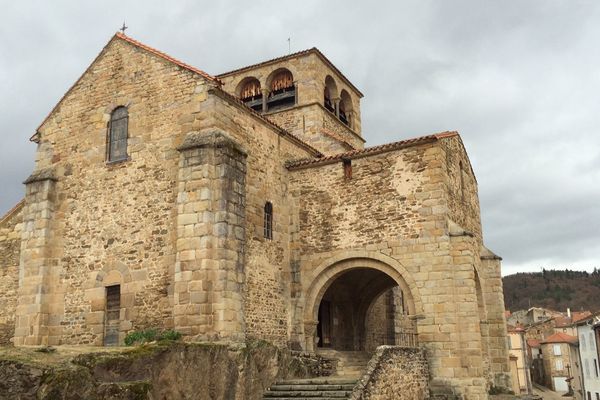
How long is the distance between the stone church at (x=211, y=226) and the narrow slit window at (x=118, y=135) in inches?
1.6

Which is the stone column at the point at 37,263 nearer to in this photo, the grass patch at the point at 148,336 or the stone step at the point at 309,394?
the grass patch at the point at 148,336

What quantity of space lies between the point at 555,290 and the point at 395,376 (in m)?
97.9

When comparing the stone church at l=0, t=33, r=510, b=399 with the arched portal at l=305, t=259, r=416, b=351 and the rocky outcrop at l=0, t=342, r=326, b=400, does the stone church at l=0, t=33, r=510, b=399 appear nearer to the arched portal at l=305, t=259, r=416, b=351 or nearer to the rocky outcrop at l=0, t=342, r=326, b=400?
the rocky outcrop at l=0, t=342, r=326, b=400

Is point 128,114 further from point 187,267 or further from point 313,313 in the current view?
point 313,313

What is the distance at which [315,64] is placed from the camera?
2283 cm

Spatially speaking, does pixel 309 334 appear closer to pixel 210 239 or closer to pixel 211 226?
pixel 210 239

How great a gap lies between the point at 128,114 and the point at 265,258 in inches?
202

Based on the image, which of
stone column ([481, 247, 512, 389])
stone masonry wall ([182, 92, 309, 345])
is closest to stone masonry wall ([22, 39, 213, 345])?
stone masonry wall ([182, 92, 309, 345])

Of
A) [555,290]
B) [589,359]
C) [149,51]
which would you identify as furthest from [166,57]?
[555,290]

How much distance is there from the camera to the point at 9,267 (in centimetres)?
1705

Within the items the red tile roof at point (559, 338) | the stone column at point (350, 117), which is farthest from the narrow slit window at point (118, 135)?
the red tile roof at point (559, 338)

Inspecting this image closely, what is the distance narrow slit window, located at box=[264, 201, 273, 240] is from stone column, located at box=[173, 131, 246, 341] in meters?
1.86

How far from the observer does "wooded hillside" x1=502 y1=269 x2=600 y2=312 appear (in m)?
95.4

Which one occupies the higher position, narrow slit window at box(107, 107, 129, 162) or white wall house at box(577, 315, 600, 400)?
narrow slit window at box(107, 107, 129, 162)
